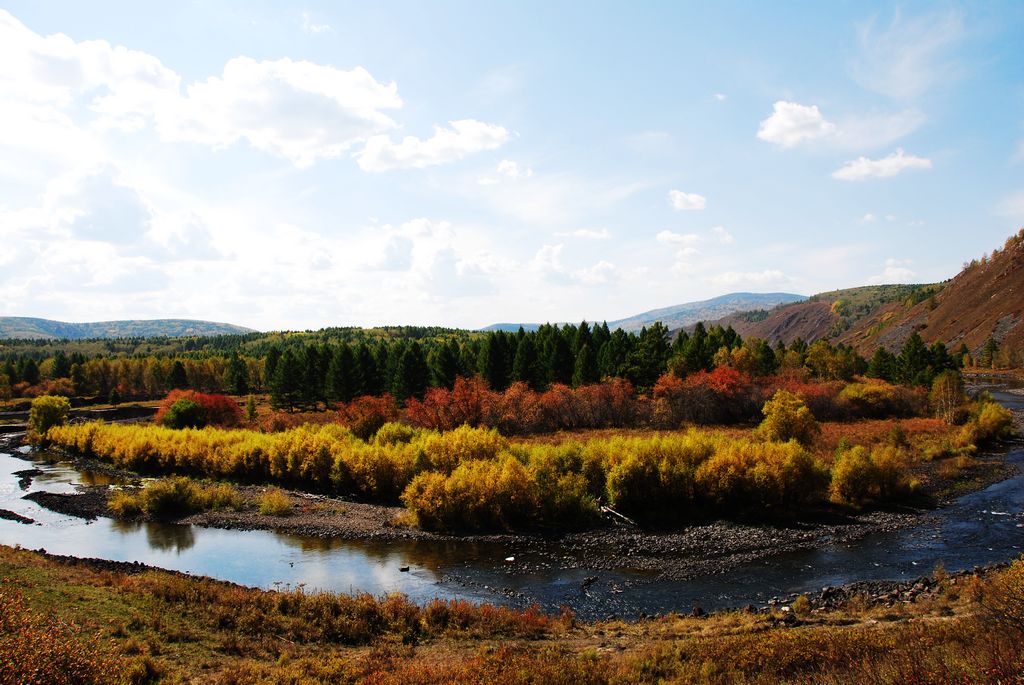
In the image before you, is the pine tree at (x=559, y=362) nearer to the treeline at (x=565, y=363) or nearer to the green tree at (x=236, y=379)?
the treeline at (x=565, y=363)

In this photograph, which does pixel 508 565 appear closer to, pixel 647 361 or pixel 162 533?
pixel 162 533

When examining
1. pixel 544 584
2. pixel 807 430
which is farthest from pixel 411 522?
pixel 807 430

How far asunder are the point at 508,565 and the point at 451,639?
37.7ft

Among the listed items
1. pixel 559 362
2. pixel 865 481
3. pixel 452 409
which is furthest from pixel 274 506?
pixel 559 362

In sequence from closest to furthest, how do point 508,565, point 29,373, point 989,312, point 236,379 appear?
point 508,565, point 236,379, point 29,373, point 989,312

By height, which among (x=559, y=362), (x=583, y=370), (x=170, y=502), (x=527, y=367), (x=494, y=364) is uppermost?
(x=559, y=362)

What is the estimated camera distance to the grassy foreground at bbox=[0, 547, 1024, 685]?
13.8 metres

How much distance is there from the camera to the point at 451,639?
20.9 m

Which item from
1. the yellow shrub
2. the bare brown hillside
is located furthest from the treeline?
the bare brown hillside

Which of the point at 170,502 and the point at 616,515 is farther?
the point at 170,502

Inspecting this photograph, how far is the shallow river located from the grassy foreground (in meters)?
3.68

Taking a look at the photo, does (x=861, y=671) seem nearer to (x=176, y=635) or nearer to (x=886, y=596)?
(x=886, y=596)

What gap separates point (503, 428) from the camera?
67938 mm

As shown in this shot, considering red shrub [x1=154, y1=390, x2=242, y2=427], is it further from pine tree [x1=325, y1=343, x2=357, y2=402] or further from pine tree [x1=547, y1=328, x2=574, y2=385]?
pine tree [x1=547, y1=328, x2=574, y2=385]
